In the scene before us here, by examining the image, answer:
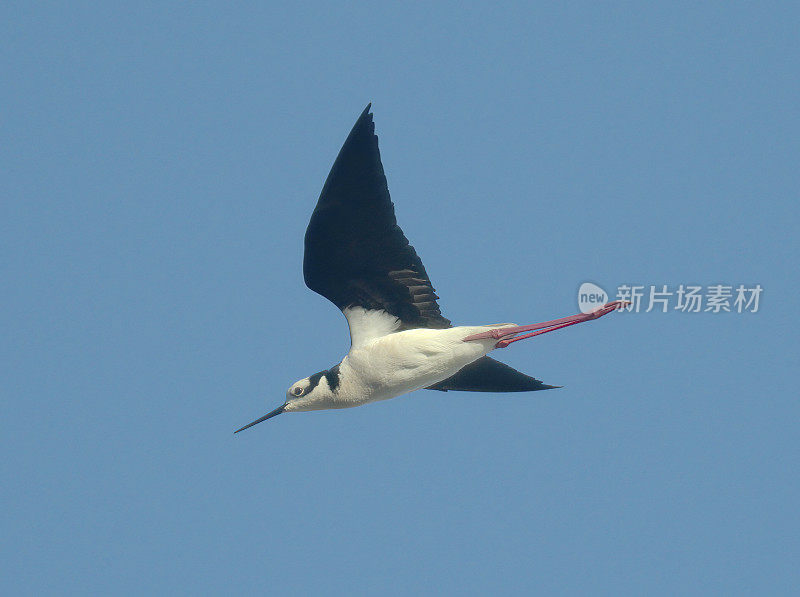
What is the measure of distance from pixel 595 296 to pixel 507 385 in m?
1.46

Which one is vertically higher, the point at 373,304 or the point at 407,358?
the point at 373,304

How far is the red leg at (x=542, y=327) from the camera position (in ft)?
34.8

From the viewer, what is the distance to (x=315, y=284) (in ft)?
34.8

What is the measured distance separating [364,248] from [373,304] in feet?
2.31

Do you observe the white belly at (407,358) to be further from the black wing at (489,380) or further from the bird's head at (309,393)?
the black wing at (489,380)

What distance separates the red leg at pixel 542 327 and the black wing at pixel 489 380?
2.62 ft

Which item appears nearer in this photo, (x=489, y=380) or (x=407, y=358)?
(x=407, y=358)

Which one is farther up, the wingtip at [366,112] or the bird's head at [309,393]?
the wingtip at [366,112]

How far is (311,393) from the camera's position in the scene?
10891mm

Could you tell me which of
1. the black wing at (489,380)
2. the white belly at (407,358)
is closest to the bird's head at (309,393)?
the white belly at (407,358)

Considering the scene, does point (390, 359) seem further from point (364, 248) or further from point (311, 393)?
point (364, 248)

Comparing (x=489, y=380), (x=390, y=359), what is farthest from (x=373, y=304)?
(x=489, y=380)

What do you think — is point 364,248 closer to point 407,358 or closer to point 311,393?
point 407,358

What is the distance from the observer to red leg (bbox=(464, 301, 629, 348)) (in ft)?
34.8
